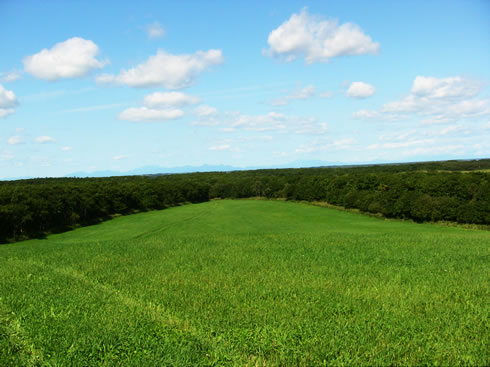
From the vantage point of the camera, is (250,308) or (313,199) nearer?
(250,308)

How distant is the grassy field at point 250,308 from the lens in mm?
10391

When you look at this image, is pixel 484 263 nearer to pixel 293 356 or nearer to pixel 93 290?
pixel 293 356

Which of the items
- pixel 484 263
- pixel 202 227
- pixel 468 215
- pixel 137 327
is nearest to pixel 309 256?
pixel 484 263

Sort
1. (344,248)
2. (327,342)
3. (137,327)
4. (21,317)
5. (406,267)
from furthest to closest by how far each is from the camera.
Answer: (344,248) → (406,267) → (21,317) → (137,327) → (327,342)

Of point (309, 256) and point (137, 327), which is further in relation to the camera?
point (309, 256)

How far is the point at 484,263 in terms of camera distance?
22.7 metres

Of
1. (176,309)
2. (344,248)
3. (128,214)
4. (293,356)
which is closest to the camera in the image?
(293,356)

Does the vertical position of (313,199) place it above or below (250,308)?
below

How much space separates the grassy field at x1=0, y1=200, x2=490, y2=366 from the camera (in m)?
10.4

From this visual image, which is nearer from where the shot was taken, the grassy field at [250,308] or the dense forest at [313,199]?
the grassy field at [250,308]

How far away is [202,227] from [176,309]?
48.4 meters

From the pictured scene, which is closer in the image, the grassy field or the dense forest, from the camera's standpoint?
the grassy field

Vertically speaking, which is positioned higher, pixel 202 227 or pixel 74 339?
pixel 74 339

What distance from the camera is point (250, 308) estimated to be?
14.2 metres
